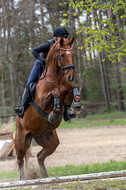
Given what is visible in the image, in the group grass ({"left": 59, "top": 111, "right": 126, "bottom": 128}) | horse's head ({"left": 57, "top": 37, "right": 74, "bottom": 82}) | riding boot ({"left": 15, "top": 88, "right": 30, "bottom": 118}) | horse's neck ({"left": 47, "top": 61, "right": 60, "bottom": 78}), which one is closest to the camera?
horse's head ({"left": 57, "top": 37, "right": 74, "bottom": 82})

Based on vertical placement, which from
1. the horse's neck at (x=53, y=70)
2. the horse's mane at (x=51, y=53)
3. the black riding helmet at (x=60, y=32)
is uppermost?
the black riding helmet at (x=60, y=32)

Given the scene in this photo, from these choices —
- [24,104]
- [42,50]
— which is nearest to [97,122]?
[24,104]

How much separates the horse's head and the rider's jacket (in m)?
0.59

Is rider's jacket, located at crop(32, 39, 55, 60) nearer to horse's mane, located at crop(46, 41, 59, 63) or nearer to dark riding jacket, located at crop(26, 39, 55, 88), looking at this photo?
dark riding jacket, located at crop(26, 39, 55, 88)

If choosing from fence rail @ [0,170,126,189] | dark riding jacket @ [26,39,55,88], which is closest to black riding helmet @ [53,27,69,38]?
dark riding jacket @ [26,39,55,88]

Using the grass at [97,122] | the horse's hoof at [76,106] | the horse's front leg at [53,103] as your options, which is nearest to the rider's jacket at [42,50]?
the horse's front leg at [53,103]

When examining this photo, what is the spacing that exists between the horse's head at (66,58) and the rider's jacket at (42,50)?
0.59 m

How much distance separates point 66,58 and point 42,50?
967mm

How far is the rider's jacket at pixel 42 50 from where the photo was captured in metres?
5.60

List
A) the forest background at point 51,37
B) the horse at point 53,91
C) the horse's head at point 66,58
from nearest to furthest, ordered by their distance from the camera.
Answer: the horse's head at point 66,58
the horse at point 53,91
the forest background at point 51,37

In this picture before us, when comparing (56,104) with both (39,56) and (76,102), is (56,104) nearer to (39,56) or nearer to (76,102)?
(76,102)

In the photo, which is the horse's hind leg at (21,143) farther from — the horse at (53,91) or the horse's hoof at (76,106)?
the horse's hoof at (76,106)

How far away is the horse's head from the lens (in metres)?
4.71

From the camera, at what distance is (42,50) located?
570 centimetres
